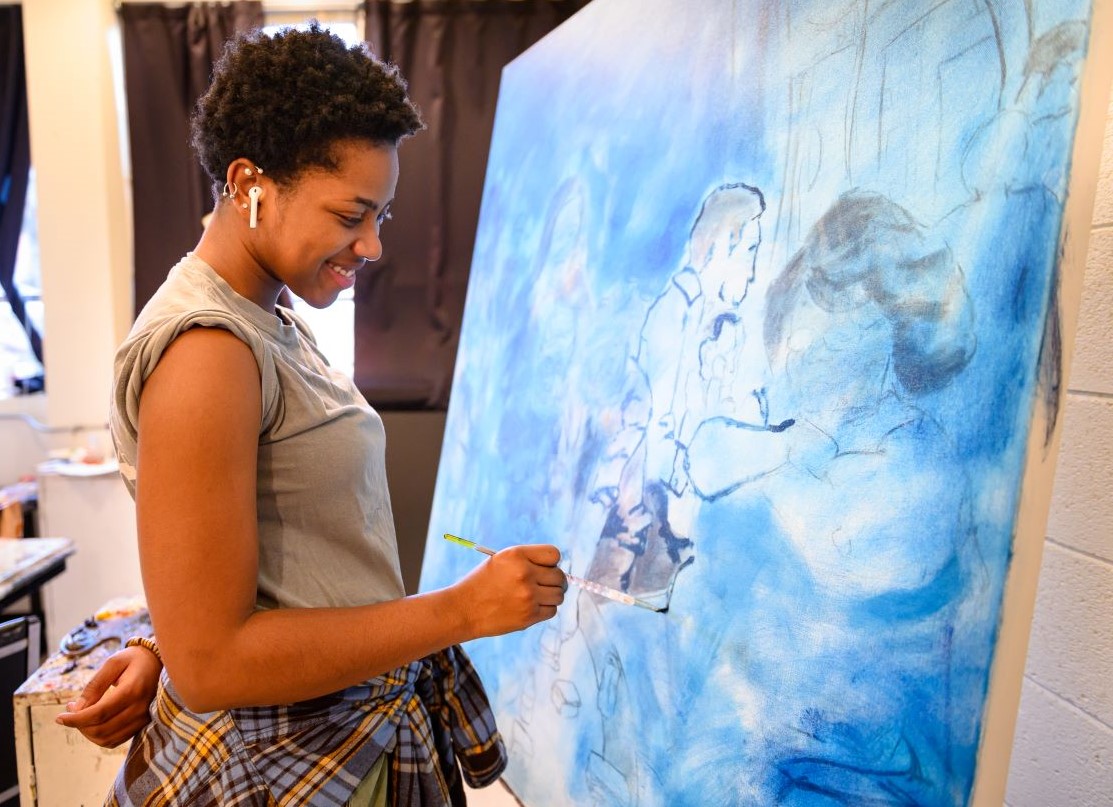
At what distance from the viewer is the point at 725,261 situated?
1.08m

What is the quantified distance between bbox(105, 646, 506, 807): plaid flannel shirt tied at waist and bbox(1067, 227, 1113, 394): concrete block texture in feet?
3.16

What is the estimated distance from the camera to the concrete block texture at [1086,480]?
1001 mm

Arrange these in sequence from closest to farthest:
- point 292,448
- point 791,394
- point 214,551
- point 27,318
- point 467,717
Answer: point 214,551 < point 292,448 < point 791,394 < point 467,717 < point 27,318

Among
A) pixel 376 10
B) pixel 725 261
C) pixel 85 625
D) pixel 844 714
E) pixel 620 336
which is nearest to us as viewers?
pixel 844 714

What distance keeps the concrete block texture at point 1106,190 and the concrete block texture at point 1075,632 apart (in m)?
0.45

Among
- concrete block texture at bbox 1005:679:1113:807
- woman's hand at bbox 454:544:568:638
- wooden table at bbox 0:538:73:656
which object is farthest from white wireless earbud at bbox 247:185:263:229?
wooden table at bbox 0:538:73:656

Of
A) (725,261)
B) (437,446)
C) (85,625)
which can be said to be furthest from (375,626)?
(437,446)

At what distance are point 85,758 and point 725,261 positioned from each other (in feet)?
5.16

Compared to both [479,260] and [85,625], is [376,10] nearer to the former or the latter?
[479,260]

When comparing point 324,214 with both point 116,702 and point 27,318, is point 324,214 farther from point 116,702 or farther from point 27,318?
point 27,318

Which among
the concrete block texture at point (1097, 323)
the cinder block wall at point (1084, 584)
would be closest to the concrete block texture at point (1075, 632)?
the cinder block wall at point (1084, 584)

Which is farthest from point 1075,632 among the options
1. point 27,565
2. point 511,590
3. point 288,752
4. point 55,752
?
point 27,565

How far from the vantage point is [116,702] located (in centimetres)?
94

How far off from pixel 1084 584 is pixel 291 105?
3.89 feet
